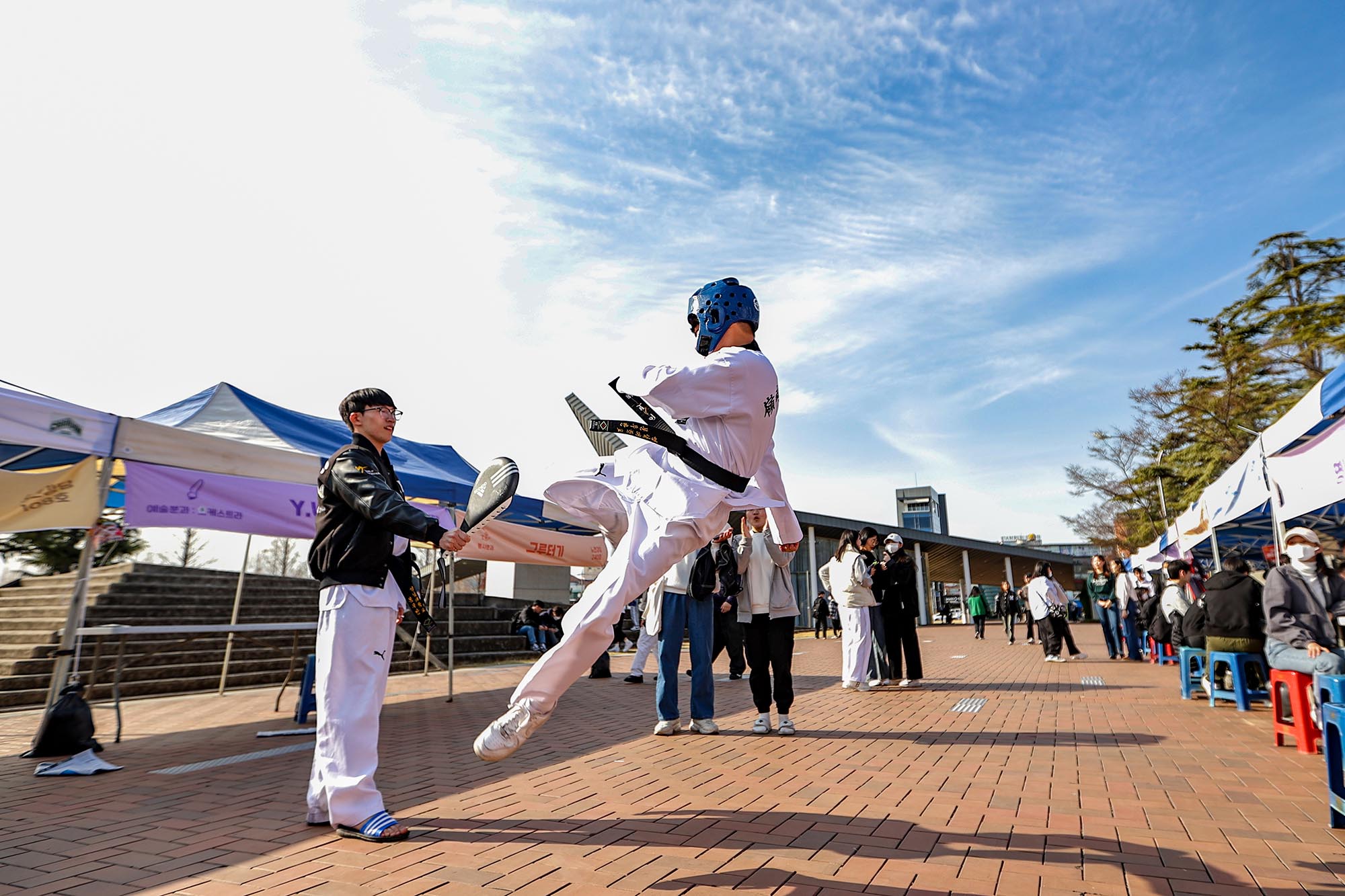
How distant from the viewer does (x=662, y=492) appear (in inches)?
125

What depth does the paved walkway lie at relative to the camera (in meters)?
2.88

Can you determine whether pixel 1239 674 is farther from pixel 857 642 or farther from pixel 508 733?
pixel 508 733

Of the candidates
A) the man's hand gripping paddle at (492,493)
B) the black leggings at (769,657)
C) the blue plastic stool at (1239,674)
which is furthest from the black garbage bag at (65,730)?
the blue plastic stool at (1239,674)

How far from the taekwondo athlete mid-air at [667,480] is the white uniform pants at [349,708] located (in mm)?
781

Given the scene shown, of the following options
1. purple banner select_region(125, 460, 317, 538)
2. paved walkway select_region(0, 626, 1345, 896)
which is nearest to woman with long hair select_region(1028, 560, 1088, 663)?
paved walkway select_region(0, 626, 1345, 896)

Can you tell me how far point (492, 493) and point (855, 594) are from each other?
22.8 feet

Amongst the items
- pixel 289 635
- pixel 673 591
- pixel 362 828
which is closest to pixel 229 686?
pixel 289 635

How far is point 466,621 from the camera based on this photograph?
668 inches

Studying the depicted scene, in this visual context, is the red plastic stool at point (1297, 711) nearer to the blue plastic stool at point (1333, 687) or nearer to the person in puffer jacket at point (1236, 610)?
the person in puffer jacket at point (1236, 610)

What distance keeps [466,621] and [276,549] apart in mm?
23890

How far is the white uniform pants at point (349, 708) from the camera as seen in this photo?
136 inches

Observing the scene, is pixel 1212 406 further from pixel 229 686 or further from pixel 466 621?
pixel 229 686

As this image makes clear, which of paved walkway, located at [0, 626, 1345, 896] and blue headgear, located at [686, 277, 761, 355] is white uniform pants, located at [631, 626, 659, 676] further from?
blue headgear, located at [686, 277, 761, 355]

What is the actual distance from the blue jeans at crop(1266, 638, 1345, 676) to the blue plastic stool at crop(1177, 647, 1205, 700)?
100 inches
